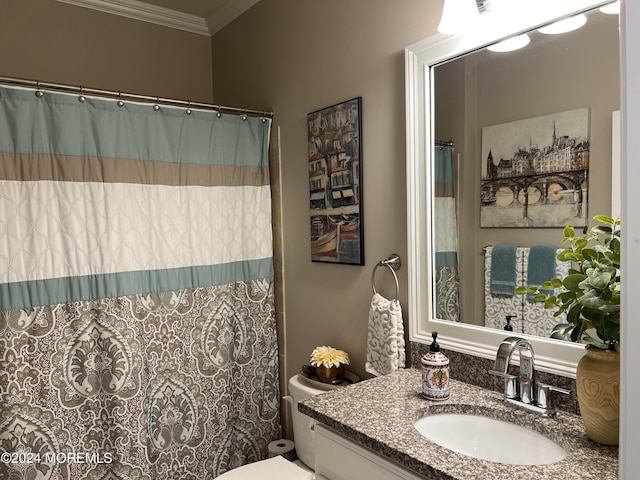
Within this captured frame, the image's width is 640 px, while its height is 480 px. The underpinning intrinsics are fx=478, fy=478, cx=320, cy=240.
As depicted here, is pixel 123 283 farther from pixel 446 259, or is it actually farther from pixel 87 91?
pixel 446 259

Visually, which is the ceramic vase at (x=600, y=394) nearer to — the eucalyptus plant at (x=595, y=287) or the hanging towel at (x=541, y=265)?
the eucalyptus plant at (x=595, y=287)

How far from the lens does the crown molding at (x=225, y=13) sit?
106 inches

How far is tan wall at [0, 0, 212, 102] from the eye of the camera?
8.15ft

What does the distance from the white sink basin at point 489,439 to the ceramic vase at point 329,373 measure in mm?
683

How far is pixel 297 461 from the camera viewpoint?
226cm

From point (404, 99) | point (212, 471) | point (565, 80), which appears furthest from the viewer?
point (212, 471)

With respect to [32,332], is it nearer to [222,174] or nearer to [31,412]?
[31,412]

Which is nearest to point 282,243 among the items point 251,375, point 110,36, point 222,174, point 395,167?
point 222,174

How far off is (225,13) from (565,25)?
208 centimetres

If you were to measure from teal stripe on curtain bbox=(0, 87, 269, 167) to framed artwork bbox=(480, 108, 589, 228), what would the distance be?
1300mm

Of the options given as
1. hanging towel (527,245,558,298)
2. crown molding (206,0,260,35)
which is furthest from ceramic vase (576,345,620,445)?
crown molding (206,0,260,35)

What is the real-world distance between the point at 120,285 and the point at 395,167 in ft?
4.19

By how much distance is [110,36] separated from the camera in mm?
2734

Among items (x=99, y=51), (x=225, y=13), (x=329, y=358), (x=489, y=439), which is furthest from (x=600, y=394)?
(x=99, y=51)
